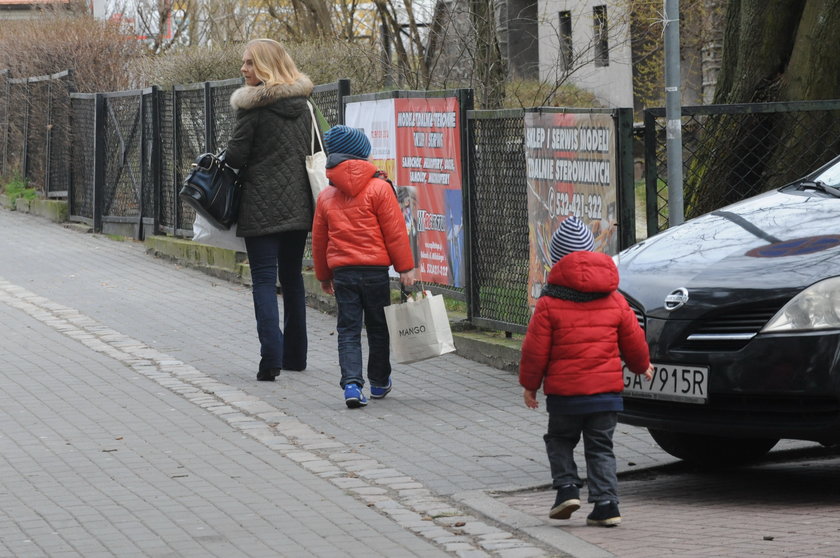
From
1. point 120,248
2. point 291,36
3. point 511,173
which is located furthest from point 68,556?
point 291,36

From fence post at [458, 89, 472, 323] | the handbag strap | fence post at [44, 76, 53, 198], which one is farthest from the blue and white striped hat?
fence post at [44, 76, 53, 198]

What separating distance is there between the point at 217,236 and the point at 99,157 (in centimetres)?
1021

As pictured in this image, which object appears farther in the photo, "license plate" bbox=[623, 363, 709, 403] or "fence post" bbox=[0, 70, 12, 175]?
"fence post" bbox=[0, 70, 12, 175]

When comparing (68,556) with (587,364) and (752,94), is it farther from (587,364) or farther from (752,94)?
(752,94)

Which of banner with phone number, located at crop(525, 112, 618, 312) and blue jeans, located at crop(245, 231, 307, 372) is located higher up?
banner with phone number, located at crop(525, 112, 618, 312)

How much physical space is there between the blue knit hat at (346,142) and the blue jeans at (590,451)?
119 inches

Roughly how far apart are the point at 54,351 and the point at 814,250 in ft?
20.2

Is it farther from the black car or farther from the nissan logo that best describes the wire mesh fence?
the nissan logo

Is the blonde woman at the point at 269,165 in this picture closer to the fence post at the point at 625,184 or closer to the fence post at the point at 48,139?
the fence post at the point at 625,184

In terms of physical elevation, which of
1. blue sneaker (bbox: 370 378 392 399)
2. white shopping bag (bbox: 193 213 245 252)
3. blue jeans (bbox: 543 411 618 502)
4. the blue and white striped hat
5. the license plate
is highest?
the blue and white striped hat

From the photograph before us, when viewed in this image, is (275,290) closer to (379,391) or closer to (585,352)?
(379,391)

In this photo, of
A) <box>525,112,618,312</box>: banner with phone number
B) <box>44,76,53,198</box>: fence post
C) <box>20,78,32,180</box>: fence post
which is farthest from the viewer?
<box>20,78,32,180</box>: fence post

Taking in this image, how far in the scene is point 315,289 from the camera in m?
12.8

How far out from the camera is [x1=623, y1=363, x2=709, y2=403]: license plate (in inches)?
242
